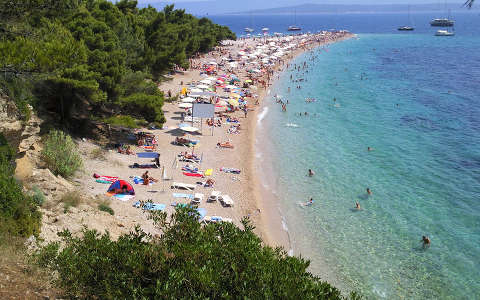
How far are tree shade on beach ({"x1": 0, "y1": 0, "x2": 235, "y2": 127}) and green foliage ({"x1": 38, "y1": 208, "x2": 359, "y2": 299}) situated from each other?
5.18 m

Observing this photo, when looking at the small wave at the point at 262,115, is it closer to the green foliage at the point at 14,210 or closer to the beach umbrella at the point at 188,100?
the beach umbrella at the point at 188,100

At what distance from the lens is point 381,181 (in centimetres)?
2106

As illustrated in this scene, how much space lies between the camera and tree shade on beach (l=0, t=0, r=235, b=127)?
9062 millimetres

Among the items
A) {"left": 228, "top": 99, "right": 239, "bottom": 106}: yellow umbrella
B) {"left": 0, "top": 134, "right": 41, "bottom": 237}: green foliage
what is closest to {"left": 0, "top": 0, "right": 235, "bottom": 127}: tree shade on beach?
{"left": 0, "top": 134, "right": 41, "bottom": 237}: green foliage

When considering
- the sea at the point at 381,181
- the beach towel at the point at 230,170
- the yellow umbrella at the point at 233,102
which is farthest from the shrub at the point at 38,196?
the yellow umbrella at the point at 233,102

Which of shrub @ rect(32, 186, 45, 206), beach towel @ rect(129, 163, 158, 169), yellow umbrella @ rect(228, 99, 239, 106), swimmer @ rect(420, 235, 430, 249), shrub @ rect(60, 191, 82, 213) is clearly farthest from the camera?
yellow umbrella @ rect(228, 99, 239, 106)

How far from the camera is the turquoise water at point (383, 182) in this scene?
45.9ft

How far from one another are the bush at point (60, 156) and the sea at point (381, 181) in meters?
9.63

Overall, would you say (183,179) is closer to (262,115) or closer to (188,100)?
(188,100)

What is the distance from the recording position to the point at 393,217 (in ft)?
57.0

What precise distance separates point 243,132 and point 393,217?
13608 mm

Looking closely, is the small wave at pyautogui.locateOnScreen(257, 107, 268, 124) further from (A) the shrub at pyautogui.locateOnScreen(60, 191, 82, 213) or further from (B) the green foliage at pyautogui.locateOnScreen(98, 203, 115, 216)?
(A) the shrub at pyautogui.locateOnScreen(60, 191, 82, 213)

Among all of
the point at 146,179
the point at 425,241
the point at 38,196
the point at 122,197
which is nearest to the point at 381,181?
the point at 425,241

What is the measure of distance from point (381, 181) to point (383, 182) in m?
0.13
